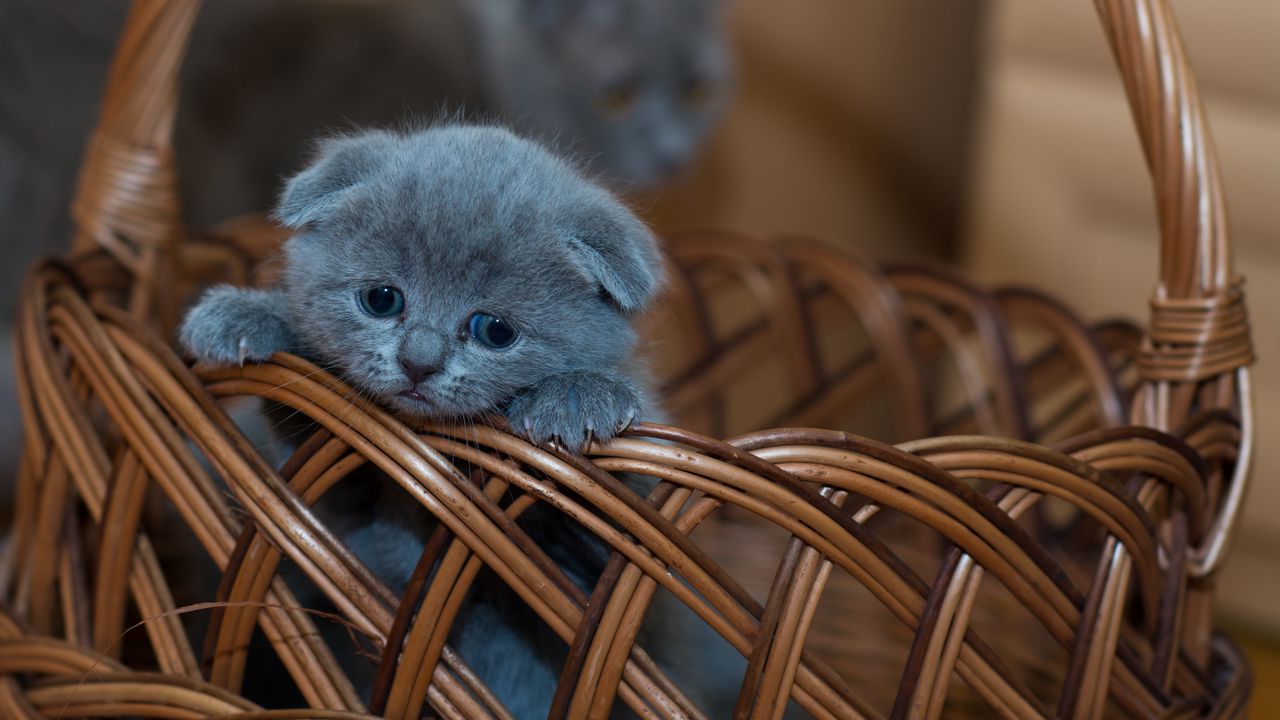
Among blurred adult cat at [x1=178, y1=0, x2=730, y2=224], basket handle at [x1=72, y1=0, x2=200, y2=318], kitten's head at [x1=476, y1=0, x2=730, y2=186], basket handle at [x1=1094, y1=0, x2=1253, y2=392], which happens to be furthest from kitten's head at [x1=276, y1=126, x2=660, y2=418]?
kitten's head at [x1=476, y1=0, x2=730, y2=186]

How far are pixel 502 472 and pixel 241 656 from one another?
8.4 inches

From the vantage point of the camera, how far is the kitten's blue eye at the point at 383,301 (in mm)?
635

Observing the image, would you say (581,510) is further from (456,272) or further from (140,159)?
(140,159)

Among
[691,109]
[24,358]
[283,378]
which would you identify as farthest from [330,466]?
[691,109]

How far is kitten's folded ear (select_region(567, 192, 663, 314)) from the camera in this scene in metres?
0.62

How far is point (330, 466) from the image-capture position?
628 millimetres

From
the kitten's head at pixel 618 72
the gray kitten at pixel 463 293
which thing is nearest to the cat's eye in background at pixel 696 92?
the kitten's head at pixel 618 72

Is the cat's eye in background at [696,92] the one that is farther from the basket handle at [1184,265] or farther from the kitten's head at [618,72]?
the basket handle at [1184,265]

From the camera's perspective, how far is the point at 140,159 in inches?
35.2

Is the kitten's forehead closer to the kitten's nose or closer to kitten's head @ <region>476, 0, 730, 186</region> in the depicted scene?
the kitten's nose

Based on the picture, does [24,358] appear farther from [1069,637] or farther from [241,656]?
[1069,637]

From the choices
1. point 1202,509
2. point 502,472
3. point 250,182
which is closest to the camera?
point 502,472

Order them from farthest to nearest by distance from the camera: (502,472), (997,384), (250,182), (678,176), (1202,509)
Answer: (678,176)
(250,182)
(997,384)
(1202,509)
(502,472)

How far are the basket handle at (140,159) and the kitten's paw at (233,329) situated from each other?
24 centimetres
